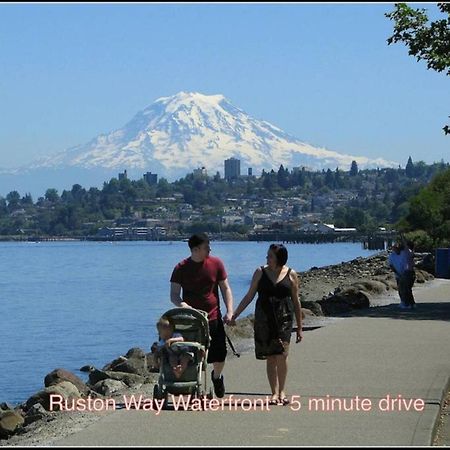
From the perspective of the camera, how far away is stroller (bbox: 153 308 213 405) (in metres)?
12.3

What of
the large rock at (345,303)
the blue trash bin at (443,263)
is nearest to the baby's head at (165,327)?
the large rock at (345,303)

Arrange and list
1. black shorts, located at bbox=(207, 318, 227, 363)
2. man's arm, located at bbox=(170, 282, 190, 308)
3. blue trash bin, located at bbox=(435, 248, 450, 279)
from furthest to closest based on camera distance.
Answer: blue trash bin, located at bbox=(435, 248, 450, 279), black shorts, located at bbox=(207, 318, 227, 363), man's arm, located at bbox=(170, 282, 190, 308)

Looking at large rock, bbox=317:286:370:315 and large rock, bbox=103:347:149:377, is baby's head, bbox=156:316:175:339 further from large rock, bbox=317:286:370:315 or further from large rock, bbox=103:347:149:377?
large rock, bbox=317:286:370:315

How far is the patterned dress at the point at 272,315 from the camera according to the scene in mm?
12602

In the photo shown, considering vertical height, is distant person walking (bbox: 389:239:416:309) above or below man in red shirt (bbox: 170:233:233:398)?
below

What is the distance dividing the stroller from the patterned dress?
56 cm

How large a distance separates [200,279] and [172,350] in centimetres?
72

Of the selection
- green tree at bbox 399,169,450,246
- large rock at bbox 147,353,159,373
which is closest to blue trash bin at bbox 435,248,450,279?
large rock at bbox 147,353,159,373

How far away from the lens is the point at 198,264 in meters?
12.6

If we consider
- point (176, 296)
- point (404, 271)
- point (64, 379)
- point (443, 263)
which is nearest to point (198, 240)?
point (176, 296)

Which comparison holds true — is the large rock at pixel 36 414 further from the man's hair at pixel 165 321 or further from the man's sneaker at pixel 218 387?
the man's hair at pixel 165 321

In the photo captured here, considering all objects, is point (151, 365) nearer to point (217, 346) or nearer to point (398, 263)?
point (217, 346)

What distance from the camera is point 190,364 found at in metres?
12.3

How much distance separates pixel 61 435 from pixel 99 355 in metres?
20.7
